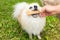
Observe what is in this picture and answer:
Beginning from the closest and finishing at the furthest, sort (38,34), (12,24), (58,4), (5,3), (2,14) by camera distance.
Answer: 1. (58,4)
2. (38,34)
3. (12,24)
4. (2,14)
5. (5,3)

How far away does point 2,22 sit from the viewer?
3.62 metres

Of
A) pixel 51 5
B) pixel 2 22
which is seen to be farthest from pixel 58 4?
pixel 2 22

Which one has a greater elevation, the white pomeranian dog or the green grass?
the white pomeranian dog

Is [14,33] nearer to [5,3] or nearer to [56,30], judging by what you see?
[56,30]

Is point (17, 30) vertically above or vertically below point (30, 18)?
below

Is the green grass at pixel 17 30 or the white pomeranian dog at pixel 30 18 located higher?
the white pomeranian dog at pixel 30 18

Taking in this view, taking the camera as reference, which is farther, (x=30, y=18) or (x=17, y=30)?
(x=17, y=30)

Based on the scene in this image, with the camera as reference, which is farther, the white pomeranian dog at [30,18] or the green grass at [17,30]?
the green grass at [17,30]

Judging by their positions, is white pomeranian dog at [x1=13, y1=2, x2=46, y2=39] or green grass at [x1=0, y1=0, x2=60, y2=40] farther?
green grass at [x1=0, y1=0, x2=60, y2=40]

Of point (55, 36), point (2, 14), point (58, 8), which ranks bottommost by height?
point (55, 36)

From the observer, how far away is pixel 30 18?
2.89 metres

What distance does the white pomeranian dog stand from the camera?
2771 mm

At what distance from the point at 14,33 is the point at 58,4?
7.08 feet

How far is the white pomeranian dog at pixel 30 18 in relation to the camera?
2771mm
